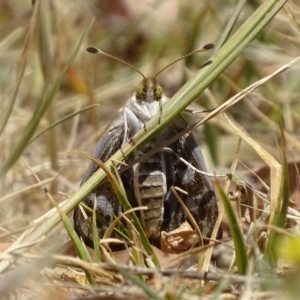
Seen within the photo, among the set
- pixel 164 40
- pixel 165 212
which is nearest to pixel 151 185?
pixel 165 212

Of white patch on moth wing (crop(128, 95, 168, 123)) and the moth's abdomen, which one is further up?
white patch on moth wing (crop(128, 95, 168, 123))

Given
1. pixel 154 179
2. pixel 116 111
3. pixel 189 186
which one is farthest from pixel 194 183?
pixel 116 111

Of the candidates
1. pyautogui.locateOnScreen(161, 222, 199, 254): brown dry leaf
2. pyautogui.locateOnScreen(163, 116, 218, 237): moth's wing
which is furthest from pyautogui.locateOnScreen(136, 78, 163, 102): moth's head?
pyautogui.locateOnScreen(161, 222, 199, 254): brown dry leaf

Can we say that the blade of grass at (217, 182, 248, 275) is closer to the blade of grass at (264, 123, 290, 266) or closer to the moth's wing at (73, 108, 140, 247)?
the blade of grass at (264, 123, 290, 266)

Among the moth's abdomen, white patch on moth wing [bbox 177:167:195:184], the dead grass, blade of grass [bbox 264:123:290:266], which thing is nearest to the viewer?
the dead grass

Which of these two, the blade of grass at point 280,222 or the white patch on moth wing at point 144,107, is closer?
the blade of grass at point 280,222

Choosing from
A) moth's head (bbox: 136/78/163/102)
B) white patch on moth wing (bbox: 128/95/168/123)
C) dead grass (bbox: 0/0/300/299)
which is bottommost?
dead grass (bbox: 0/0/300/299)

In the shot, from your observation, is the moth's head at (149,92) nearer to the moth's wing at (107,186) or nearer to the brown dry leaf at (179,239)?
the moth's wing at (107,186)

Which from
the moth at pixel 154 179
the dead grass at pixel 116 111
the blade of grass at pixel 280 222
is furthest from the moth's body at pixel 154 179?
the blade of grass at pixel 280 222
